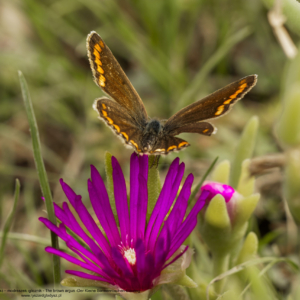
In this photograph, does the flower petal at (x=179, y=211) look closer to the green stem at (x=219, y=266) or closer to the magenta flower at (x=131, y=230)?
the magenta flower at (x=131, y=230)

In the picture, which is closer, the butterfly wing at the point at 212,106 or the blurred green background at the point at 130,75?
the butterfly wing at the point at 212,106

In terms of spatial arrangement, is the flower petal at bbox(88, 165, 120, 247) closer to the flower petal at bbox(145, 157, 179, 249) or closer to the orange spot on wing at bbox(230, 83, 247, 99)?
the flower petal at bbox(145, 157, 179, 249)

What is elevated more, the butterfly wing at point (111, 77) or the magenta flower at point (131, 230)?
the butterfly wing at point (111, 77)

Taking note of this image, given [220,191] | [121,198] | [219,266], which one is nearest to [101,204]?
[121,198]

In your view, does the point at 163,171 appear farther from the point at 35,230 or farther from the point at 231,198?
the point at 231,198

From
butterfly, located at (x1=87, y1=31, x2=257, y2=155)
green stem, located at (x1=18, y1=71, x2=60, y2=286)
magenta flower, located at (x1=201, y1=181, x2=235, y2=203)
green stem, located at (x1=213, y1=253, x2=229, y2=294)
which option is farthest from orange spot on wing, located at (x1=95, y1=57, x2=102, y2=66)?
green stem, located at (x1=213, y1=253, x2=229, y2=294)

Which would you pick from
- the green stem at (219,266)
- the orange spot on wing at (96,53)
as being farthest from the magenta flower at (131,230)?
the orange spot on wing at (96,53)

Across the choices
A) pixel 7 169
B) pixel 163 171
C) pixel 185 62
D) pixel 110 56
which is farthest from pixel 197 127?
pixel 185 62
